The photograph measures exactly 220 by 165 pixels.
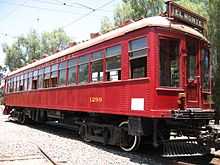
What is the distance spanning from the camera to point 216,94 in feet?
71.2

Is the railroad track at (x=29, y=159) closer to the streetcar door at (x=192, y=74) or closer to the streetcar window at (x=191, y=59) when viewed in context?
the streetcar door at (x=192, y=74)

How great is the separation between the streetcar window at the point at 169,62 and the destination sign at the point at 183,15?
824 mm

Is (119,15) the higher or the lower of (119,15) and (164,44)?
the higher

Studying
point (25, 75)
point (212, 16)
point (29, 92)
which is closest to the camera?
point (29, 92)

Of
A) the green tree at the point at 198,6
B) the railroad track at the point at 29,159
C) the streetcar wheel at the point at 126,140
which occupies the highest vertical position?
the green tree at the point at 198,6

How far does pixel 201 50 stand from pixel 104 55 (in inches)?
116

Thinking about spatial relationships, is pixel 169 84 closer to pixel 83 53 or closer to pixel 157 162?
pixel 157 162

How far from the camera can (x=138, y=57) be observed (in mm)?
10406

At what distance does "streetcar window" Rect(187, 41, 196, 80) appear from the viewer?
34.5ft

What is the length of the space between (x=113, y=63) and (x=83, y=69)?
89.6 inches

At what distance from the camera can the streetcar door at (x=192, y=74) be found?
10414mm

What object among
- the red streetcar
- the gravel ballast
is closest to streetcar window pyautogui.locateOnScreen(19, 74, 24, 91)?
the gravel ballast

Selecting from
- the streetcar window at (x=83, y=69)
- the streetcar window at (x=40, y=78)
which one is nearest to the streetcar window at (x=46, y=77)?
the streetcar window at (x=40, y=78)

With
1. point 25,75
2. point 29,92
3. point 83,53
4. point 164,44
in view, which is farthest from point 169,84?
point 25,75
